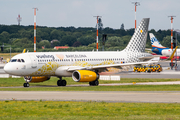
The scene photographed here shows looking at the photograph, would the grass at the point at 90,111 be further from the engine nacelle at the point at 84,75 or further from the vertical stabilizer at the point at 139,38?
the vertical stabilizer at the point at 139,38

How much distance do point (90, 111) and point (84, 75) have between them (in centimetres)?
2589

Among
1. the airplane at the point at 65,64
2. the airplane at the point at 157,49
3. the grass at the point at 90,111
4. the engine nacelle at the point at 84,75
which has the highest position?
the airplane at the point at 157,49

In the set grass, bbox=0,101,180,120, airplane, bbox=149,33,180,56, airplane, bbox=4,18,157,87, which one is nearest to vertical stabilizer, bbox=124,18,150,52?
airplane, bbox=4,18,157,87

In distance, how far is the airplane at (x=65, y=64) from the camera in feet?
164

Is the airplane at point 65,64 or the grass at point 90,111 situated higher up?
the airplane at point 65,64

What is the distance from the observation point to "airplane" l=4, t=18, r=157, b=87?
5009 centimetres

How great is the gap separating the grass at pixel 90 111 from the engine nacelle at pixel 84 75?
21.3 m

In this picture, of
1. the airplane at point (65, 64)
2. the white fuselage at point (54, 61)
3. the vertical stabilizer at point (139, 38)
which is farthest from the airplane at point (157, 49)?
the white fuselage at point (54, 61)

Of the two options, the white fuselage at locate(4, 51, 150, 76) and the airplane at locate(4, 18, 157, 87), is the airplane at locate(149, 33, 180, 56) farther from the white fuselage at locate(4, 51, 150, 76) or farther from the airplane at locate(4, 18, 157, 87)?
the white fuselage at locate(4, 51, 150, 76)

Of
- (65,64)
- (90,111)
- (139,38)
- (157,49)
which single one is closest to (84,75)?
(65,64)

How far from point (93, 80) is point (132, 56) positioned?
12.2m

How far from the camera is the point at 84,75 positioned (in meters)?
50.3

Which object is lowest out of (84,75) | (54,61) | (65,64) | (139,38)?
(84,75)

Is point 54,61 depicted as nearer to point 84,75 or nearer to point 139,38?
point 84,75
